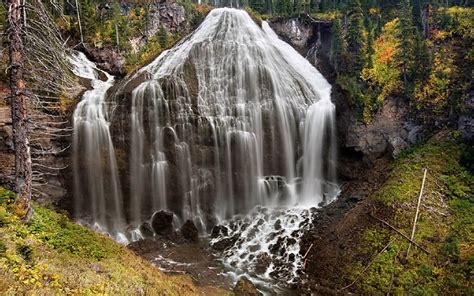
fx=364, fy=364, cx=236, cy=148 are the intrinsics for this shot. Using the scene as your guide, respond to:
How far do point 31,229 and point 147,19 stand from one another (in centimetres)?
3471

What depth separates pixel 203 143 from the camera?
1098 inches

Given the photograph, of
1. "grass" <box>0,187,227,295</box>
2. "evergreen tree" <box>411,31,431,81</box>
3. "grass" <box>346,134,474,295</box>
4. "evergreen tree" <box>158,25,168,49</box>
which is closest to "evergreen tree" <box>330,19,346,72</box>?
"evergreen tree" <box>411,31,431,81</box>

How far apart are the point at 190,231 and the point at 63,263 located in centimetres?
1356

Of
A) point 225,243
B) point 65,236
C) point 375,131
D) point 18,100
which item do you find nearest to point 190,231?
point 225,243

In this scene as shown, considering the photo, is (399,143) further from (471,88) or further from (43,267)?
Answer: (43,267)

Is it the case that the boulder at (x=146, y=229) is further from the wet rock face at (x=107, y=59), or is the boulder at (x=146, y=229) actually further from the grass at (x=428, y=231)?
the wet rock face at (x=107, y=59)

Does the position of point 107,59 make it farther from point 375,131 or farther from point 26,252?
point 26,252

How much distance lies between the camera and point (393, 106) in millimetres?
30531

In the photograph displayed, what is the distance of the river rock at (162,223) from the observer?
81.9ft

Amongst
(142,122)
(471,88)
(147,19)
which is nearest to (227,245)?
(142,122)

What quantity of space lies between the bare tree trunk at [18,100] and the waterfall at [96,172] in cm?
1366

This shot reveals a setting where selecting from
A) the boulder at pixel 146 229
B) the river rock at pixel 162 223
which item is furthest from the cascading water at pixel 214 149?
the river rock at pixel 162 223

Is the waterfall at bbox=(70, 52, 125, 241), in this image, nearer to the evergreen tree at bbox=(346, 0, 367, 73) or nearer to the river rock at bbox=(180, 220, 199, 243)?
the river rock at bbox=(180, 220, 199, 243)

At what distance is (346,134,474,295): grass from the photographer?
1778cm
